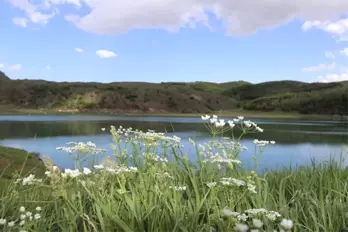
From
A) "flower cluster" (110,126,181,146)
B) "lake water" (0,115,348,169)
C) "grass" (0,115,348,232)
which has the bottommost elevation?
"lake water" (0,115,348,169)

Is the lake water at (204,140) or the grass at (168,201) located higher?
the grass at (168,201)

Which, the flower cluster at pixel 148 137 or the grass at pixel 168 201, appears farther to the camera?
the flower cluster at pixel 148 137

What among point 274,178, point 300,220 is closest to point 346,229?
point 300,220

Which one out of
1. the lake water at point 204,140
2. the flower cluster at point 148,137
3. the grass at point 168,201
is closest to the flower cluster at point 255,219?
the grass at point 168,201

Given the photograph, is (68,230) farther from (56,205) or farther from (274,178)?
(274,178)

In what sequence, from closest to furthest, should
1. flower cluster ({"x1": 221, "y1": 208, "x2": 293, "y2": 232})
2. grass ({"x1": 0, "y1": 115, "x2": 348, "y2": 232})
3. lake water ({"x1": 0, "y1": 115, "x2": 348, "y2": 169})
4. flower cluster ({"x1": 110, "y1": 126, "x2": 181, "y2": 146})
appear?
1. flower cluster ({"x1": 221, "y1": 208, "x2": 293, "y2": 232})
2. grass ({"x1": 0, "y1": 115, "x2": 348, "y2": 232})
3. flower cluster ({"x1": 110, "y1": 126, "x2": 181, "y2": 146})
4. lake water ({"x1": 0, "y1": 115, "x2": 348, "y2": 169})

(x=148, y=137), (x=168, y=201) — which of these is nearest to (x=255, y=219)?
(x=168, y=201)

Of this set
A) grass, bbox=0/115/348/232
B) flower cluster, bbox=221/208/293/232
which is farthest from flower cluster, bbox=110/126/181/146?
flower cluster, bbox=221/208/293/232

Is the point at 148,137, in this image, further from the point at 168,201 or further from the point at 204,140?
the point at 204,140

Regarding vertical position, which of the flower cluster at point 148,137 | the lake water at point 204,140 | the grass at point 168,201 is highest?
the flower cluster at point 148,137

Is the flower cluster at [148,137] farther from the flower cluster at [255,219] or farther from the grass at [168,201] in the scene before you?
the flower cluster at [255,219]

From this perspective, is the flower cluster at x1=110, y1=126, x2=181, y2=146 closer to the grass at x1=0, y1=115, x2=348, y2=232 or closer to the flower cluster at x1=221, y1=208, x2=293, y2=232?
the grass at x1=0, y1=115, x2=348, y2=232

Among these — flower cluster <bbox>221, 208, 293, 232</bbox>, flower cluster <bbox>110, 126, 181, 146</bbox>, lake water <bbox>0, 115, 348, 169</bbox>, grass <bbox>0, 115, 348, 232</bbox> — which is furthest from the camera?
lake water <bbox>0, 115, 348, 169</bbox>

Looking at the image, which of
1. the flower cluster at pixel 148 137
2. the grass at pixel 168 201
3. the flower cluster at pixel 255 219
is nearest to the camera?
the flower cluster at pixel 255 219
